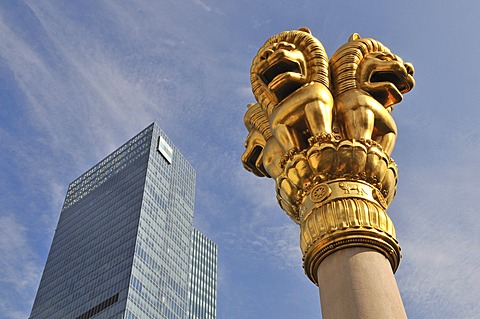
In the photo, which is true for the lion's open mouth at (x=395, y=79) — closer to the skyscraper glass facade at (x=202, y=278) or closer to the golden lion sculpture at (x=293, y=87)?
the golden lion sculpture at (x=293, y=87)

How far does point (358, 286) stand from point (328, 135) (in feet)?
8.13

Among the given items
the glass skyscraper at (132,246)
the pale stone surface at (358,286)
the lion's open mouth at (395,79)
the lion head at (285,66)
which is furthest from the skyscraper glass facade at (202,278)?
the pale stone surface at (358,286)

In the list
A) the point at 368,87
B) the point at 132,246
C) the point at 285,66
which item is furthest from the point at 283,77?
the point at 132,246

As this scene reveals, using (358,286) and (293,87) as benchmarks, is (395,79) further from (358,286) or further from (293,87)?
(358,286)

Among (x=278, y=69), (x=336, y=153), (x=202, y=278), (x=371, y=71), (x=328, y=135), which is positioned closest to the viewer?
(x=336, y=153)

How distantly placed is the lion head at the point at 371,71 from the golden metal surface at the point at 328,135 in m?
0.02

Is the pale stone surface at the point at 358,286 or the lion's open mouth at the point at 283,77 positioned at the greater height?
the lion's open mouth at the point at 283,77

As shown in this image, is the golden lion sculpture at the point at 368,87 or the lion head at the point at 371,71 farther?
the lion head at the point at 371,71

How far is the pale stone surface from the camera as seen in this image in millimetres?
6645

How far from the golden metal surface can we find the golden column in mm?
16

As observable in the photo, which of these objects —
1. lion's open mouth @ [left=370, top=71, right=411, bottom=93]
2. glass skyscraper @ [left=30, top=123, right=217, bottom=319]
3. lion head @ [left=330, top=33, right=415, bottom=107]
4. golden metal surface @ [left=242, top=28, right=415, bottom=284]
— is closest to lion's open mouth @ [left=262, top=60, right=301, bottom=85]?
golden metal surface @ [left=242, top=28, right=415, bottom=284]

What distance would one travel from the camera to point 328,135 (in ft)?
28.0

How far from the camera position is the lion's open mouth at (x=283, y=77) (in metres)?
9.53

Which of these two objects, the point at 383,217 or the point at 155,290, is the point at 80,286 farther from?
the point at 383,217
